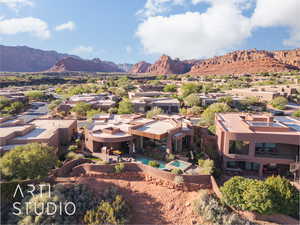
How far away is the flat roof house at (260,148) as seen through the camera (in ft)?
84.1

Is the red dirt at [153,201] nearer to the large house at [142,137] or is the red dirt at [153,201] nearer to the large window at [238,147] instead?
the large house at [142,137]

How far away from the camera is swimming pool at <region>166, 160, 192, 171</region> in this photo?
24.9 meters

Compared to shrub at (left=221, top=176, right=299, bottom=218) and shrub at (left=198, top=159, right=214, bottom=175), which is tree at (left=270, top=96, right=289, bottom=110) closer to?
shrub at (left=198, top=159, right=214, bottom=175)

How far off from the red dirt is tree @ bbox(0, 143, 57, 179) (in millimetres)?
4651

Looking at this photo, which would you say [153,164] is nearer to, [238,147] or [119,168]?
[119,168]

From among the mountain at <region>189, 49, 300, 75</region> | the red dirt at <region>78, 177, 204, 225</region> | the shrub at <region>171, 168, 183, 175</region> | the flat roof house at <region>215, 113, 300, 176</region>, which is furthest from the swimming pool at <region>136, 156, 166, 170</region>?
the mountain at <region>189, 49, 300, 75</region>

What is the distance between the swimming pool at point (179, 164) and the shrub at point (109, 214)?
307 inches

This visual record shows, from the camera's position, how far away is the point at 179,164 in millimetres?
25828

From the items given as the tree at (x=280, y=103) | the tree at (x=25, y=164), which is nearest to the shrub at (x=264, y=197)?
the tree at (x=25, y=164)

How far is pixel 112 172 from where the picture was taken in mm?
24094

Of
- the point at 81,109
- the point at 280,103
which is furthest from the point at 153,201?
the point at 280,103

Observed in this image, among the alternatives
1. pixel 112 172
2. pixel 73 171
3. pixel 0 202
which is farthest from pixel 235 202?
pixel 0 202

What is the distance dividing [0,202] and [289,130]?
34.8 metres

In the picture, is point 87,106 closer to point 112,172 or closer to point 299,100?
point 112,172
